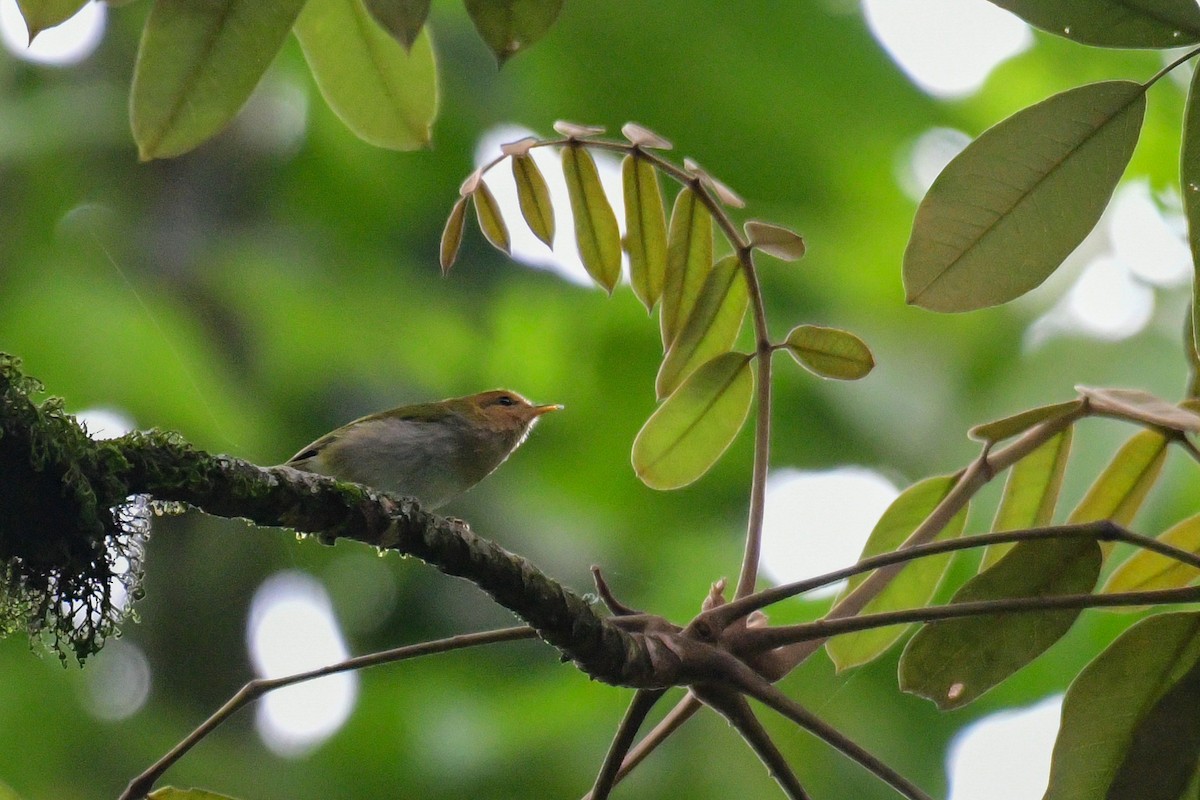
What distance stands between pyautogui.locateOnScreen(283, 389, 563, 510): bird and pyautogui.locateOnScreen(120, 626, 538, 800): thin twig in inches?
56.9

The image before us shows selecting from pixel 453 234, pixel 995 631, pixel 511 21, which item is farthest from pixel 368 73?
pixel 995 631

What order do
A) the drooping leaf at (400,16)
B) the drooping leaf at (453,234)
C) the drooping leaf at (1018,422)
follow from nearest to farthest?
the drooping leaf at (400,16), the drooping leaf at (1018,422), the drooping leaf at (453,234)

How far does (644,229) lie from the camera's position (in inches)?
69.3

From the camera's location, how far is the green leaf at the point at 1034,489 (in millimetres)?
1778

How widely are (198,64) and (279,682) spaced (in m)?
0.75

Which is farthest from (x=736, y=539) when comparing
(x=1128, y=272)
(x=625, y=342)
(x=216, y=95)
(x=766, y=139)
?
(x=216, y=95)

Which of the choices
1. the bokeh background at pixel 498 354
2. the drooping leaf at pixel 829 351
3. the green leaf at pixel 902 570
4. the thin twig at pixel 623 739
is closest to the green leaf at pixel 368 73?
the drooping leaf at pixel 829 351

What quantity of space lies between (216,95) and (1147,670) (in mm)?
1319

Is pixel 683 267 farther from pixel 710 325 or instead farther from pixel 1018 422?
pixel 1018 422

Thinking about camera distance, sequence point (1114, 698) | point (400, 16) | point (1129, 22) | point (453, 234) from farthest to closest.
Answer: point (453, 234), point (1114, 698), point (1129, 22), point (400, 16)

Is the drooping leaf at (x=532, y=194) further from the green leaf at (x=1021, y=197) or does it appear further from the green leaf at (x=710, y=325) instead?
the green leaf at (x=1021, y=197)

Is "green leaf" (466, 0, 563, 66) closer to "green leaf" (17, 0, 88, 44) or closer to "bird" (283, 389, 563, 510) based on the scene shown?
"green leaf" (17, 0, 88, 44)

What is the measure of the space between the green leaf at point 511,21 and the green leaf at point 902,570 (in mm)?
1004

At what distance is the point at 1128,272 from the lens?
494 centimetres
